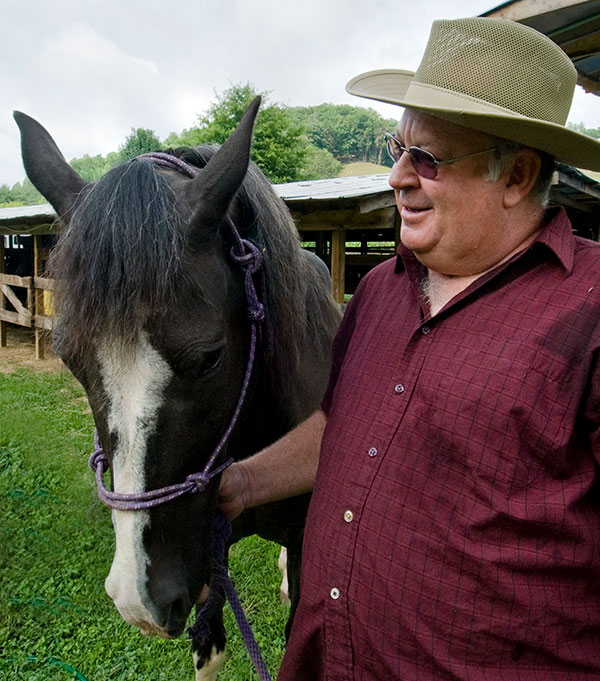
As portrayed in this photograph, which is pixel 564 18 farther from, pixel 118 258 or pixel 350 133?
pixel 350 133

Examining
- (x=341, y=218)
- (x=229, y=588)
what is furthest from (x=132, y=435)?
(x=341, y=218)

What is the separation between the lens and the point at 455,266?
49.6 inches

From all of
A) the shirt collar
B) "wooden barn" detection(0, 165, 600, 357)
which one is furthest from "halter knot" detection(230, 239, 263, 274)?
"wooden barn" detection(0, 165, 600, 357)

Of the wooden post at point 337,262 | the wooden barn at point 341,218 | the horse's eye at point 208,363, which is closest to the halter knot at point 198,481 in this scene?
the horse's eye at point 208,363

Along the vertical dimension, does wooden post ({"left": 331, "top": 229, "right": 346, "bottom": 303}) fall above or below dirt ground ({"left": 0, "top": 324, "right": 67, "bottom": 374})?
above

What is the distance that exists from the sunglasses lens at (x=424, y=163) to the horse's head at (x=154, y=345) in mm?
449

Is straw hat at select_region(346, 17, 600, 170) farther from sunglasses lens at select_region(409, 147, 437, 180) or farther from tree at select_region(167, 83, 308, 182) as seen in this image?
tree at select_region(167, 83, 308, 182)

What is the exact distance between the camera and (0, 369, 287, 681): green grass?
2967mm

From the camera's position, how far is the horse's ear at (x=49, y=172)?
1606 mm

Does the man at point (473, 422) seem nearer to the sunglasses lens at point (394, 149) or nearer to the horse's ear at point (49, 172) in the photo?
the sunglasses lens at point (394, 149)

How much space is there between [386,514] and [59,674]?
2.72m

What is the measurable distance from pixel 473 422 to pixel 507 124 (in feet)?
2.12

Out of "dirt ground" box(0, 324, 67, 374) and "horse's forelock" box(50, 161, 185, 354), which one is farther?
"dirt ground" box(0, 324, 67, 374)

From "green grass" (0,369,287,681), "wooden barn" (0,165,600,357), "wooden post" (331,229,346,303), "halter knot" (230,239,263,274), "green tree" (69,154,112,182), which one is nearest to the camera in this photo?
"halter knot" (230,239,263,274)
